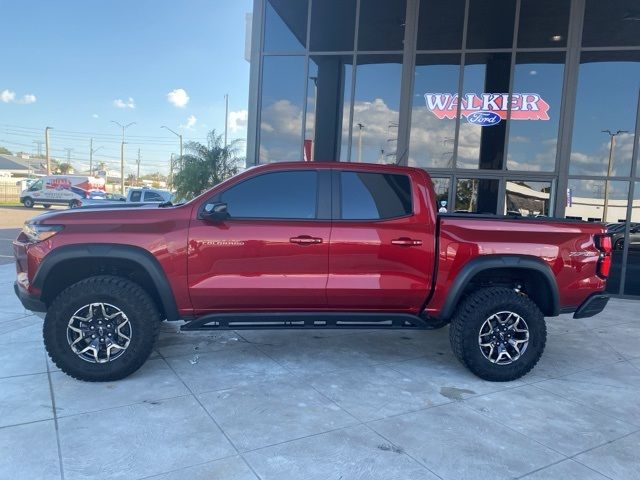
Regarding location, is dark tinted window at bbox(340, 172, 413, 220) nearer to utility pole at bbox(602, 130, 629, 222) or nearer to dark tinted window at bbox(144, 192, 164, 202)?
utility pole at bbox(602, 130, 629, 222)

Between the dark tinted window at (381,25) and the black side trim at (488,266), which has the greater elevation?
the dark tinted window at (381,25)

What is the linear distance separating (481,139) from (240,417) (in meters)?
8.00

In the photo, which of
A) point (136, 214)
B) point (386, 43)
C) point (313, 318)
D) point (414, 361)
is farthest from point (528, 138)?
point (136, 214)

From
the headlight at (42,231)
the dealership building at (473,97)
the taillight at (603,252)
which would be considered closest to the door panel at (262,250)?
the headlight at (42,231)

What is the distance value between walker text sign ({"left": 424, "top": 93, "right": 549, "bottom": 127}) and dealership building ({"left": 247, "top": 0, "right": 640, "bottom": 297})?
0.07ft

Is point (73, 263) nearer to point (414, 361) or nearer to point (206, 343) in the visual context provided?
point (206, 343)

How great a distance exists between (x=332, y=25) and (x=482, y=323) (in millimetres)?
8251

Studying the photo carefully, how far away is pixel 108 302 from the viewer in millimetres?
3957

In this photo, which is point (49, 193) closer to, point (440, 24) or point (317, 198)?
point (440, 24)

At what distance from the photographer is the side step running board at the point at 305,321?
13.7 ft

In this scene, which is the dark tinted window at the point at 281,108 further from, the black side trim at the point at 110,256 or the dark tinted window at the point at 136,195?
the dark tinted window at the point at 136,195

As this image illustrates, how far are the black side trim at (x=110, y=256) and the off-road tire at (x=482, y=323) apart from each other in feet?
8.61

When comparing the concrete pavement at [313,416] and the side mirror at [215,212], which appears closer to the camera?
the concrete pavement at [313,416]

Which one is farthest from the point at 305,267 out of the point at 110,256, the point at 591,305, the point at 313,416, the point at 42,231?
the point at 591,305
